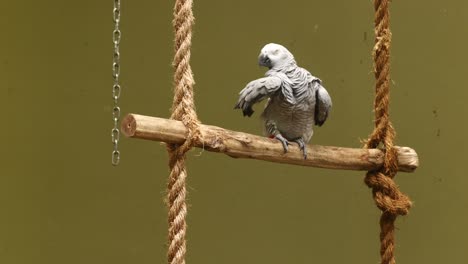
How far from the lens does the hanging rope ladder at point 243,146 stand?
1.07 meters

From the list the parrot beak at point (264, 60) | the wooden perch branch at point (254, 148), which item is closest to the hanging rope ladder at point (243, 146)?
the wooden perch branch at point (254, 148)

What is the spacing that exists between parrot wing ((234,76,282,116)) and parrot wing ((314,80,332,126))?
0.28 ft

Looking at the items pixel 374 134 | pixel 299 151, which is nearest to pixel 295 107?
pixel 299 151

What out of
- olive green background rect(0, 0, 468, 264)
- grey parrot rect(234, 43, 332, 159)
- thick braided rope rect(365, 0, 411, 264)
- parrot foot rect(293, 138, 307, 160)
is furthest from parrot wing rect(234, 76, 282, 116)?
olive green background rect(0, 0, 468, 264)

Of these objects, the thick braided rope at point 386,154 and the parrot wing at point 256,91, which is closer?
the parrot wing at point 256,91

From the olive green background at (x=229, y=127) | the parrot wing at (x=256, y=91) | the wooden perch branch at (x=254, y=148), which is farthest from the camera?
the olive green background at (x=229, y=127)

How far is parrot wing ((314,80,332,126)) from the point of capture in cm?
124

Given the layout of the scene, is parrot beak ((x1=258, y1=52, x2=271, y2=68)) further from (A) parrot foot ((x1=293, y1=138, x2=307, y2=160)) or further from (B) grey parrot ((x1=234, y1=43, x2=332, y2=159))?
(A) parrot foot ((x1=293, y1=138, x2=307, y2=160))

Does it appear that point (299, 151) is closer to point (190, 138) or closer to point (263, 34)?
point (190, 138)

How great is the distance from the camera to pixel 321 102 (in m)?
1.24

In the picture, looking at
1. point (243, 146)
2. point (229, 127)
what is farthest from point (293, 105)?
point (229, 127)

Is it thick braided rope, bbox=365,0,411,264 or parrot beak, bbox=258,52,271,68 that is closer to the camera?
parrot beak, bbox=258,52,271,68

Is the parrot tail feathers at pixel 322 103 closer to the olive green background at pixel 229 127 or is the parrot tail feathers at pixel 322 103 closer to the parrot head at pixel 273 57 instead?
the parrot head at pixel 273 57

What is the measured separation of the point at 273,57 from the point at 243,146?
15 cm
